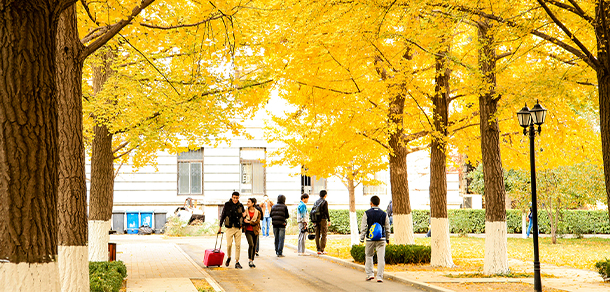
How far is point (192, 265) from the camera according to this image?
1573 cm

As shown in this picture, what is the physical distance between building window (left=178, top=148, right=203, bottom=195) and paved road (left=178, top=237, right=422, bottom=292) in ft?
44.6

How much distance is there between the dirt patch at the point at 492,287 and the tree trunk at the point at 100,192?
7.16 metres

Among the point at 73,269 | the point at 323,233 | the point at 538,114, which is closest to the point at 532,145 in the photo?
the point at 538,114

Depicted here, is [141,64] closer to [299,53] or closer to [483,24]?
[299,53]

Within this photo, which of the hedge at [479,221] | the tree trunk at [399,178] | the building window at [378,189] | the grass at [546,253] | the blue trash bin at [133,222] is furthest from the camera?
the building window at [378,189]

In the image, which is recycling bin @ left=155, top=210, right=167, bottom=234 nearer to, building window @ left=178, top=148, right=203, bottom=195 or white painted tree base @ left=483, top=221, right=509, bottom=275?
building window @ left=178, top=148, right=203, bottom=195

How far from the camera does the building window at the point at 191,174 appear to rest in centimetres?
3177

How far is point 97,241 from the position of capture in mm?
13492

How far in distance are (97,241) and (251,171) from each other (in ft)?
62.2

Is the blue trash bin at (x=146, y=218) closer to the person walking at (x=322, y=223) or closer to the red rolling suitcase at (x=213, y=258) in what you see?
the person walking at (x=322, y=223)

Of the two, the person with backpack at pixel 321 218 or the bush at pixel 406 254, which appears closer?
the bush at pixel 406 254

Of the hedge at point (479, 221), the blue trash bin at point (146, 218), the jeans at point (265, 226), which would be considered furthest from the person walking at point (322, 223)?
the blue trash bin at point (146, 218)

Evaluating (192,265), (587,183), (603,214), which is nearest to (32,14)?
(192,265)

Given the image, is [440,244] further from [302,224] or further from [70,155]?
[70,155]
